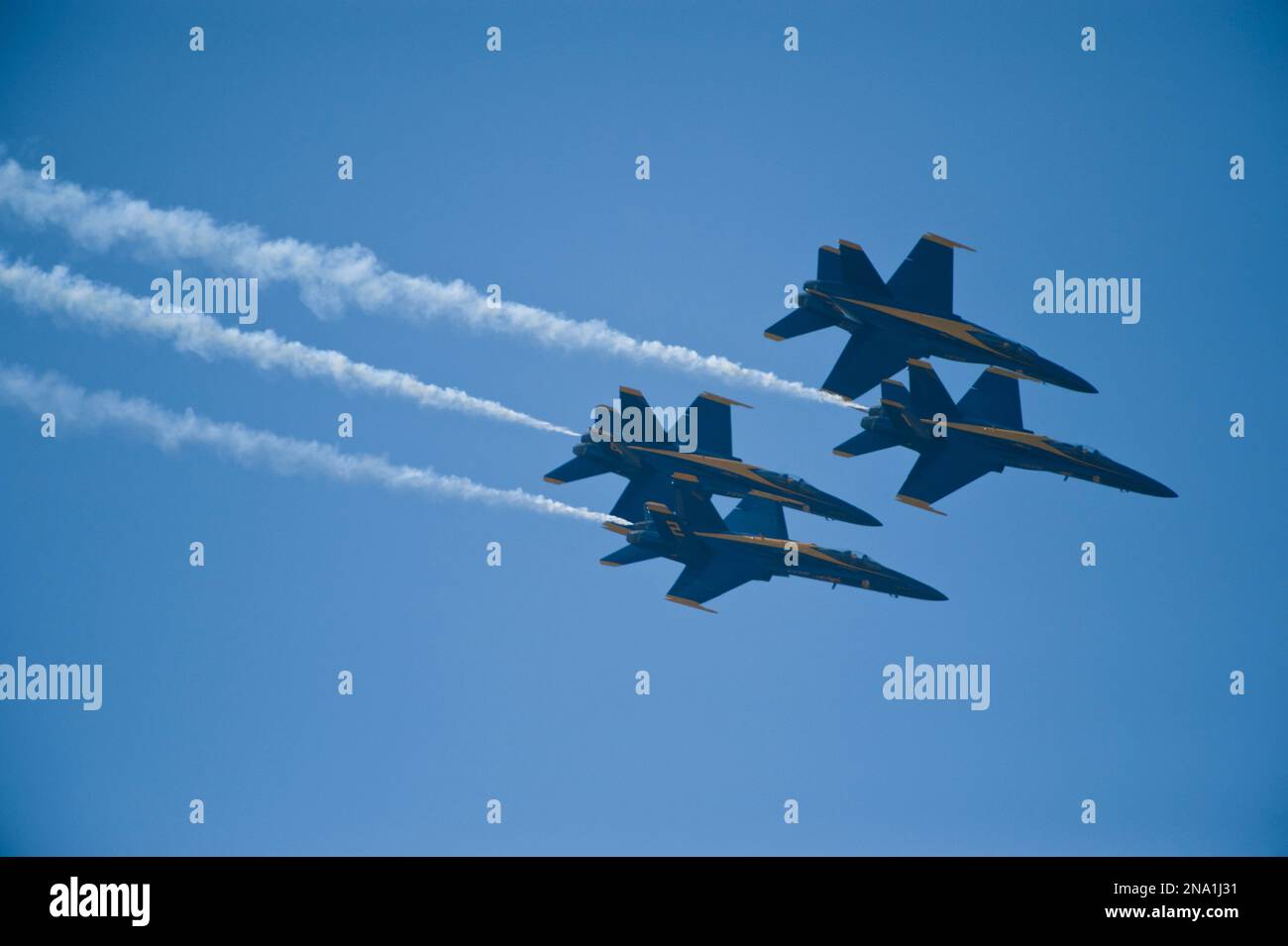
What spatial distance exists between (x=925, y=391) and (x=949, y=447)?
6.01 feet

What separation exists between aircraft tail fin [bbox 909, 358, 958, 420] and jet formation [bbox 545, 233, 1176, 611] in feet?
0.14

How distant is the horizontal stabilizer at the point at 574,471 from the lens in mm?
66688

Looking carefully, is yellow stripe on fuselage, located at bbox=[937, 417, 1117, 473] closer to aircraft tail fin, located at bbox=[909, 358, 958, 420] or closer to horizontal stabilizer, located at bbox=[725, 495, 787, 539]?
aircraft tail fin, located at bbox=[909, 358, 958, 420]

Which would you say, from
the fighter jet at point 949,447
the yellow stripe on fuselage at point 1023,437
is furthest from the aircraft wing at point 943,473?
the yellow stripe on fuselage at point 1023,437

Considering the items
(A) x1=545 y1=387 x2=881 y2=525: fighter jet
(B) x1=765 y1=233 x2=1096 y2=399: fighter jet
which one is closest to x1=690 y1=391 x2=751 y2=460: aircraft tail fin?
(A) x1=545 y1=387 x2=881 y2=525: fighter jet

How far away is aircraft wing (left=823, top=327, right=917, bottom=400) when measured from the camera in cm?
6575

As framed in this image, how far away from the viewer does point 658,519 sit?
65875 mm

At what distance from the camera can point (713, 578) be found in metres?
66.9

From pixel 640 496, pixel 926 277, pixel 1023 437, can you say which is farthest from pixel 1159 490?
pixel 640 496

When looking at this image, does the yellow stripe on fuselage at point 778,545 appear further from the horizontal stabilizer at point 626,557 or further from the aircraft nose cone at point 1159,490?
the aircraft nose cone at point 1159,490
